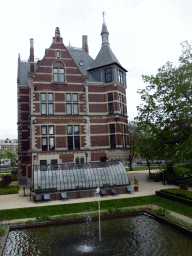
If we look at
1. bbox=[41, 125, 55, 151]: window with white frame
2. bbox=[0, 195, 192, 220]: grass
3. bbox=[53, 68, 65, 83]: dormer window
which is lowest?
bbox=[0, 195, 192, 220]: grass

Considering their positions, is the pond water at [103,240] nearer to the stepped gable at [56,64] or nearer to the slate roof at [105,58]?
the stepped gable at [56,64]

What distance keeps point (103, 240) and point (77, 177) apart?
1116cm

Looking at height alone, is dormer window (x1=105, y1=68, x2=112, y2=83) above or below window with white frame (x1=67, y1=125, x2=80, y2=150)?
above

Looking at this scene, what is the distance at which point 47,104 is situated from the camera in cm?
2945

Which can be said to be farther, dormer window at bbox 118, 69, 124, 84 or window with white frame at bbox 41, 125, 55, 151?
dormer window at bbox 118, 69, 124, 84

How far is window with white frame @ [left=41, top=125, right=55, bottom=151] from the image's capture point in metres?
28.7

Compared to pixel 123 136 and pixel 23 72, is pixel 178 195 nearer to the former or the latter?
pixel 123 136

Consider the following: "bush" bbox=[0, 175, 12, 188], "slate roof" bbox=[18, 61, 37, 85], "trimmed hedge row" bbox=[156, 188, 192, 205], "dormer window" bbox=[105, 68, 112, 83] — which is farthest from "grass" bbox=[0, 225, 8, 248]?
"slate roof" bbox=[18, 61, 37, 85]

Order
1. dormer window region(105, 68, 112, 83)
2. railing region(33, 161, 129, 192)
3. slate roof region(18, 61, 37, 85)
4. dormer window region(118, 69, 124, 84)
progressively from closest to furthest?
railing region(33, 161, 129, 192) < dormer window region(105, 68, 112, 83) < dormer window region(118, 69, 124, 84) < slate roof region(18, 61, 37, 85)

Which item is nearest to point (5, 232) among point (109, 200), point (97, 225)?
point (97, 225)

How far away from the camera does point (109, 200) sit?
18.8 m

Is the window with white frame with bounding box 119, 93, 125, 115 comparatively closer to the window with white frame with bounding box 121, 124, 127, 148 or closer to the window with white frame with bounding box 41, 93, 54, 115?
the window with white frame with bounding box 121, 124, 127, 148

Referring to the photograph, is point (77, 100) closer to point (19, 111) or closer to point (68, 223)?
point (19, 111)

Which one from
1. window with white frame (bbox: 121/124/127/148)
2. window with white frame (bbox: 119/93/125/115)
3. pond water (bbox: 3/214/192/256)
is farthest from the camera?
window with white frame (bbox: 119/93/125/115)
